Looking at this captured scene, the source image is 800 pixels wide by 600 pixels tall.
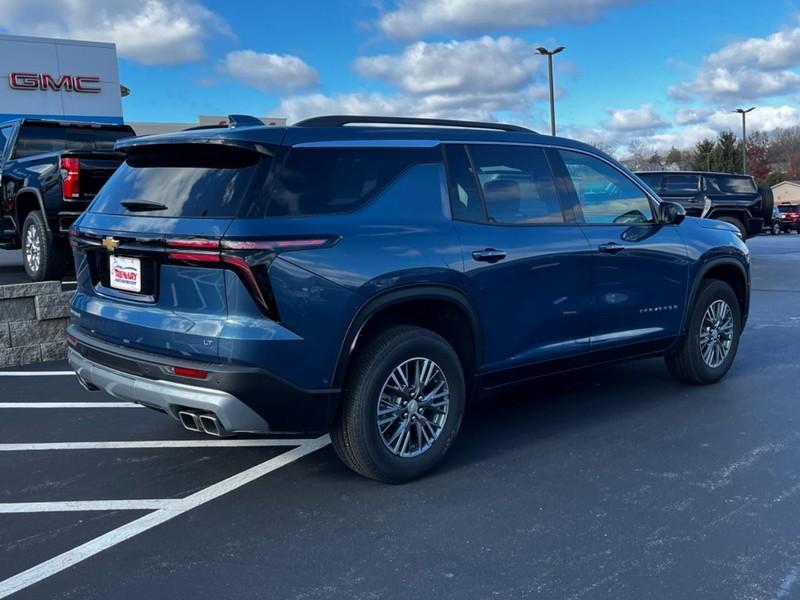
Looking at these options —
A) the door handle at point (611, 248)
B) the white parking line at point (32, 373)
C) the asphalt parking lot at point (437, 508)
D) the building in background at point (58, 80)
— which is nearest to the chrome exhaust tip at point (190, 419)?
the asphalt parking lot at point (437, 508)

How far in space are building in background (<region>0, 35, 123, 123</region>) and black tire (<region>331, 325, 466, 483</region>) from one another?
57.4 feet

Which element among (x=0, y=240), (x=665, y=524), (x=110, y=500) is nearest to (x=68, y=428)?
(x=110, y=500)

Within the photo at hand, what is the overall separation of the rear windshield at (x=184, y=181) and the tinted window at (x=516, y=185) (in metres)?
1.42

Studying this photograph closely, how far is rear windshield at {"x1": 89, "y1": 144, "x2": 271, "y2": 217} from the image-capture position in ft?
12.6

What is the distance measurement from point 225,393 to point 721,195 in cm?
1702

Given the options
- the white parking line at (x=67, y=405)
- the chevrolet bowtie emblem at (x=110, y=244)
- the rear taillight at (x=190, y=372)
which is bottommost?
the white parking line at (x=67, y=405)

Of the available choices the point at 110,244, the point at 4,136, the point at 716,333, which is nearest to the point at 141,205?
the point at 110,244

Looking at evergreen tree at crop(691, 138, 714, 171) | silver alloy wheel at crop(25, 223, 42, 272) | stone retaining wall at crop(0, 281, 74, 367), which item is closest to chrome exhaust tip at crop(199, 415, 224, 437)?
stone retaining wall at crop(0, 281, 74, 367)

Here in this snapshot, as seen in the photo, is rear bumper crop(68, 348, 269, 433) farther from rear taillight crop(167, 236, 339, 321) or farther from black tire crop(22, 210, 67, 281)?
black tire crop(22, 210, 67, 281)

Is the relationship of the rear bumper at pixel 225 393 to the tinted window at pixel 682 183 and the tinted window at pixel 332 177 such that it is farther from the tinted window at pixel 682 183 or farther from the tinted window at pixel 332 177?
the tinted window at pixel 682 183

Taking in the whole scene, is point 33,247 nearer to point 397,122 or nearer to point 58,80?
point 397,122

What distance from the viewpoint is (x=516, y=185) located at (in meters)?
4.84

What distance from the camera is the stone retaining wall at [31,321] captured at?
7.09 metres

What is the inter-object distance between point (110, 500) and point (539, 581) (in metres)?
2.22
